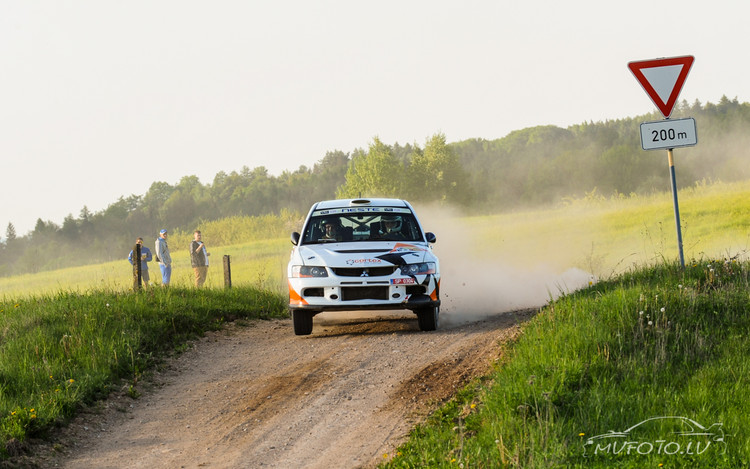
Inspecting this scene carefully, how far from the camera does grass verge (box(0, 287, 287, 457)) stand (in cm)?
735

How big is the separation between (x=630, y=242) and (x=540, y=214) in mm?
16774

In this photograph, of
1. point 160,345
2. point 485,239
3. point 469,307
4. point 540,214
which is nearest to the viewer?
point 160,345

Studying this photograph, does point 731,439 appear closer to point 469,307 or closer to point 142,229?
point 469,307

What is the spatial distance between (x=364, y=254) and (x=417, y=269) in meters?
0.75

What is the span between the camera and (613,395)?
575 cm

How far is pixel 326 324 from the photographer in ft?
40.5

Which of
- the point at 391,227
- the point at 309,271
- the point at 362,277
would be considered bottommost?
the point at 362,277

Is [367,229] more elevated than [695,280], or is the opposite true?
[367,229]

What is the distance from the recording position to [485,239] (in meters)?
40.8

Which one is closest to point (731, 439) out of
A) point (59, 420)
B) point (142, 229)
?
point (59, 420)

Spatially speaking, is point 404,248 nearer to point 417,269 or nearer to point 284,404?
point 417,269

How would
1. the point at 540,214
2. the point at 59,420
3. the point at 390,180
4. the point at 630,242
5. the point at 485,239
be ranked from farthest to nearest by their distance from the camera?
the point at 390,180 → the point at 540,214 → the point at 485,239 → the point at 630,242 → the point at 59,420

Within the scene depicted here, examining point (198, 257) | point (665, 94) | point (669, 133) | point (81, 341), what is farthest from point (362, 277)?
point (198, 257)

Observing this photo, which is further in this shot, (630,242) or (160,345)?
(630,242)
